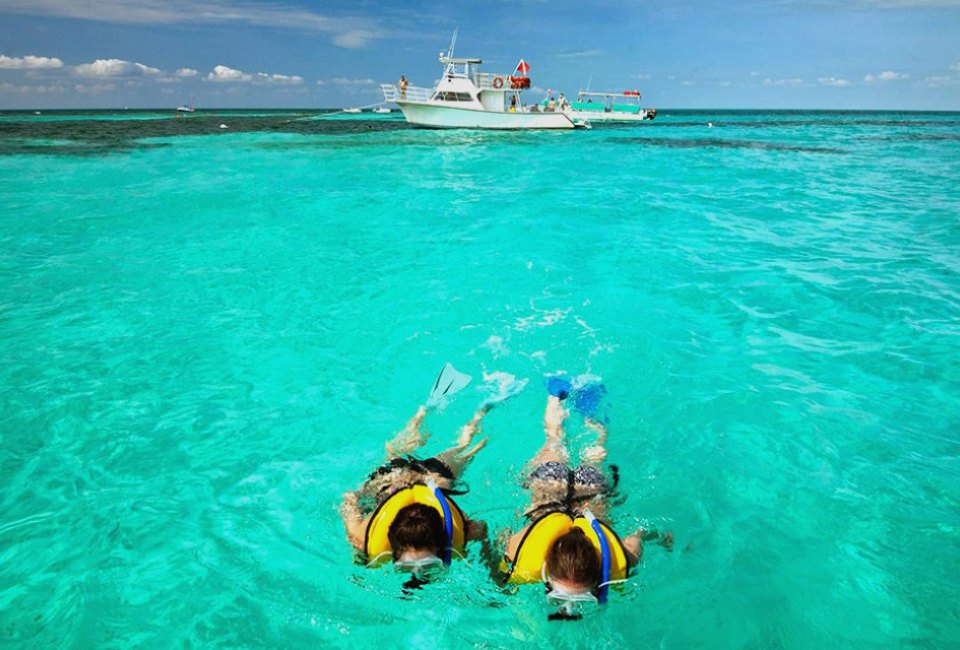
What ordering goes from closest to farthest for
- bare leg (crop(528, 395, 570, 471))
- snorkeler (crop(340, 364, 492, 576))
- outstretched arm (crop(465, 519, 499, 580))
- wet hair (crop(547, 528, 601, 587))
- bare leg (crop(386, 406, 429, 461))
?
wet hair (crop(547, 528, 601, 587)) → snorkeler (crop(340, 364, 492, 576)) → outstretched arm (crop(465, 519, 499, 580)) → bare leg (crop(528, 395, 570, 471)) → bare leg (crop(386, 406, 429, 461))

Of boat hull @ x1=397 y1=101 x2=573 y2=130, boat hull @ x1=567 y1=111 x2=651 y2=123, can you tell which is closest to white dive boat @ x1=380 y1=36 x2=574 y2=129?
boat hull @ x1=397 y1=101 x2=573 y2=130

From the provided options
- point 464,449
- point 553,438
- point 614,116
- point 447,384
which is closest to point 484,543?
point 464,449

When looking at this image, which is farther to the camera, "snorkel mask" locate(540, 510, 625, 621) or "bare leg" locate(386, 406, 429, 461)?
"bare leg" locate(386, 406, 429, 461)

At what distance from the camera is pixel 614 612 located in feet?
10.1

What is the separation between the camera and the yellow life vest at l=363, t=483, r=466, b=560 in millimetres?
3152

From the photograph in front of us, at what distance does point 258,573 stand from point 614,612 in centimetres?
222

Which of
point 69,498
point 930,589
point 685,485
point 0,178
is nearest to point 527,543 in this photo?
point 685,485

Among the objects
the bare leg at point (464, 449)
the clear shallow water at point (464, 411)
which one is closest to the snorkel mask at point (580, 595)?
the clear shallow water at point (464, 411)

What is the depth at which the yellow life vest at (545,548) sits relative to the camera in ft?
9.78

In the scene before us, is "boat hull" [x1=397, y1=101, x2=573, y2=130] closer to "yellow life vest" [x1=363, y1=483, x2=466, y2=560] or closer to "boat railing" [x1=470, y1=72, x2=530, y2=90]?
"boat railing" [x1=470, y1=72, x2=530, y2=90]

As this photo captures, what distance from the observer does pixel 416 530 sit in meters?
2.91

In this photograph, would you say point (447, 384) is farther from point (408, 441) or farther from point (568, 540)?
point (568, 540)

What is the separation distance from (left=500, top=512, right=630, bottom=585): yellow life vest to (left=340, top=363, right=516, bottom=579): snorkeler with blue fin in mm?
409

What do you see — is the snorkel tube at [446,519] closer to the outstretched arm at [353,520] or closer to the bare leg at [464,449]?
the outstretched arm at [353,520]
